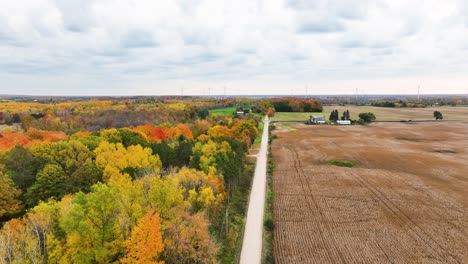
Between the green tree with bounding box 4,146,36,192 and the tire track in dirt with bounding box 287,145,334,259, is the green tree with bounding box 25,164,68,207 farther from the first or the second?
the tire track in dirt with bounding box 287,145,334,259

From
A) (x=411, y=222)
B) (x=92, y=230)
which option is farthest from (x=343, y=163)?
(x=92, y=230)

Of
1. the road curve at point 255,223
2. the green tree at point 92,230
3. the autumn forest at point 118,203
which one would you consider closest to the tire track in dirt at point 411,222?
the road curve at point 255,223

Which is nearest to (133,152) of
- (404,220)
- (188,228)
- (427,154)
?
(188,228)

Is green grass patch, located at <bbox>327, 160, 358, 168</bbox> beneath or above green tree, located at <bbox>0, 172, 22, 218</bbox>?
beneath

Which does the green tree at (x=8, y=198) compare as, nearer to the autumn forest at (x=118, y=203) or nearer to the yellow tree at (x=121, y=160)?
the autumn forest at (x=118, y=203)

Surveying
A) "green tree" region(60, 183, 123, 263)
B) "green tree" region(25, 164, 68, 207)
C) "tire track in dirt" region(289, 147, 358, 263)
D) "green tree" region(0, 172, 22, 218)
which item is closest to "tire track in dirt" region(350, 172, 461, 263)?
"tire track in dirt" region(289, 147, 358, 263)
